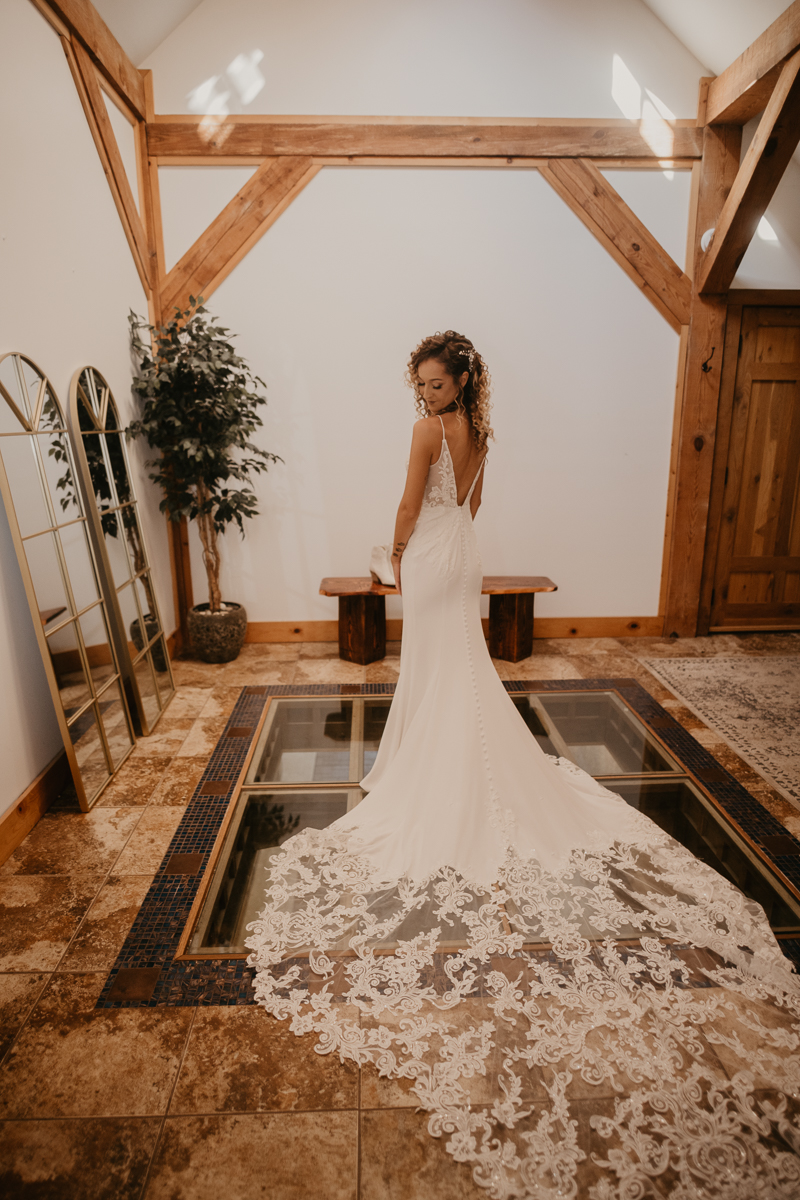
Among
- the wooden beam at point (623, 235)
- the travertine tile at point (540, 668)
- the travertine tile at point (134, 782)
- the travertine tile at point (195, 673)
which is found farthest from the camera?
the wooden beam at point (623, 235)

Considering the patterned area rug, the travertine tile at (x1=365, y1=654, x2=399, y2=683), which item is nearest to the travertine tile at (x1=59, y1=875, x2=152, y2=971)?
the travertine tile at (x1=365, y1=654, x2=399, y2=683)

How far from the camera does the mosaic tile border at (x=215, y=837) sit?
192cm

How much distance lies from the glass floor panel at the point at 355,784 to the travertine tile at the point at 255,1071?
0.92 feet

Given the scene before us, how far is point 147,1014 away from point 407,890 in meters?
0.80

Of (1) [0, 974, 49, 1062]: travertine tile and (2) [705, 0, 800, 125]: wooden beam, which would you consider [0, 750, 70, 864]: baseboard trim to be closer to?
(1) [0, 974, 49, 1062]: travertine tile

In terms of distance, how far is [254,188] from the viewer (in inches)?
169

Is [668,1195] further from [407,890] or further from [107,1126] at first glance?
[107,1126]

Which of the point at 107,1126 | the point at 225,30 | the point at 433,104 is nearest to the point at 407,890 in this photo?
the point at 107,1126

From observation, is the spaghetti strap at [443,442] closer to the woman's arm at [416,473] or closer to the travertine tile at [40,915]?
the woman's arm at [416,473]

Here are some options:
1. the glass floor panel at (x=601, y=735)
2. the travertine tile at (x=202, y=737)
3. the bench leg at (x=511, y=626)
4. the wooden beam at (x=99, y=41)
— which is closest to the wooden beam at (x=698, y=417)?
the bench leg at (x=511, y=626)

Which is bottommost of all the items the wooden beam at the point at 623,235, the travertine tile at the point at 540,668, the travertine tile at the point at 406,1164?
the travertine tile at the point at 540,668

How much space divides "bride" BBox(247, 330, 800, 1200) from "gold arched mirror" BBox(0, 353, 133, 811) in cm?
107

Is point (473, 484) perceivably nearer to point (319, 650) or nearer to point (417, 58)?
point (319, 650)

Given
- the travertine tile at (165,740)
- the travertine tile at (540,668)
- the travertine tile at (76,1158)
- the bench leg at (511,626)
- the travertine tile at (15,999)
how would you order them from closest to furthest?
1. the travertine tile at (76,1158)
2. the travertine tile at (15,999)
3. the travertine tile at (165,740)
4. the travertine tile at (540,668)
5. the bench leg at (511,626)
